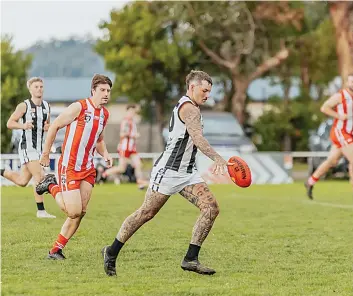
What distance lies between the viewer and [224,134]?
30.1 metres

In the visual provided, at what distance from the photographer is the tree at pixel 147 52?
4294 cm

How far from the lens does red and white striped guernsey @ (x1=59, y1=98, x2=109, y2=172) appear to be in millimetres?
10016

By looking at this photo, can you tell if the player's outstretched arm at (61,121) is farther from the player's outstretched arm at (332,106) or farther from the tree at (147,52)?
the tree at (147,52)

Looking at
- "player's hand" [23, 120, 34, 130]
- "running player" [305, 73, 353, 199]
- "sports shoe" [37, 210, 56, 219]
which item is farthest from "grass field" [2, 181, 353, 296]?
"player's hand" [23, 120, 34, 130]

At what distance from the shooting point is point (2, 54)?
121 feet

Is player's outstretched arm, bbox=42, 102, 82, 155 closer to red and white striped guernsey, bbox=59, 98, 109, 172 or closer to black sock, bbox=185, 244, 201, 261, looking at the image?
red and white striped guernsey, bbox=59, 98, 109, 172

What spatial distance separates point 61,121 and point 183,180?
1.49 m

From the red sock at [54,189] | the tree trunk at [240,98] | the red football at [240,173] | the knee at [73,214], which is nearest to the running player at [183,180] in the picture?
the red football at [240,173]

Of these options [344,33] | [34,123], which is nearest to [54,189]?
[34,123]

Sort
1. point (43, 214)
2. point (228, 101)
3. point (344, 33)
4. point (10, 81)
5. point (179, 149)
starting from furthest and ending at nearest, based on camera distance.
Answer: point (228, 101) < point (10, 81) < point (344, 33) < point (43, 214) < point (179, 149)

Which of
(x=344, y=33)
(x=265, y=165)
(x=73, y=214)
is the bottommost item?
(x=265, y=165)

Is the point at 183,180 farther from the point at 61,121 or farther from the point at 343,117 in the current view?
the point at 343,117

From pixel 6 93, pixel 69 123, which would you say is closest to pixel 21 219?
pixel 69 123

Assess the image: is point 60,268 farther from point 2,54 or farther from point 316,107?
point 316,107
